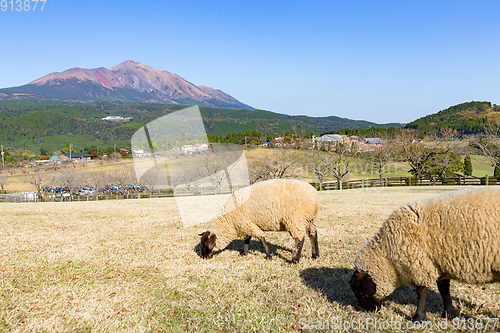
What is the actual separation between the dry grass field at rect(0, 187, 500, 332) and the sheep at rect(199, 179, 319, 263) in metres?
0.69

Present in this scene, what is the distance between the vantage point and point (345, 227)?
13.2 meters

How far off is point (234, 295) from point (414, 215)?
13.6ft

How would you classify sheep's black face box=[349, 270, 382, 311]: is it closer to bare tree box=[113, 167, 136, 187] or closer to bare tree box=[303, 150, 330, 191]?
bare tree box=[303, 150, 330, 191]

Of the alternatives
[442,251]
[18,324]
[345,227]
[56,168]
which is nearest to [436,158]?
[345,227]

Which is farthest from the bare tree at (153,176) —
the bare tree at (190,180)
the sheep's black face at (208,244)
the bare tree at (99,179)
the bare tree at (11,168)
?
the bare tree at (11,168)

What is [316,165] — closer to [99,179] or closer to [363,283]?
[363,283]

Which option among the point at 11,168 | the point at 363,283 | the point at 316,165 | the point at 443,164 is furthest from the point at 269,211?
the point at 11,168

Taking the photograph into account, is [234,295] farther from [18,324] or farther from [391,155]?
[391,155]

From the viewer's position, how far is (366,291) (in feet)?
17.0

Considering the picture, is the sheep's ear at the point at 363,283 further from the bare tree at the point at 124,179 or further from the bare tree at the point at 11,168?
the bare tree at the point at 11,168

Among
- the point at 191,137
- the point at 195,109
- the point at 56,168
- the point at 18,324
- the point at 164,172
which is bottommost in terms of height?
the point at 56,168

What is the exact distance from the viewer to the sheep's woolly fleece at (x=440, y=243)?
4074 mm

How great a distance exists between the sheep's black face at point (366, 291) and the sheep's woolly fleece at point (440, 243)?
10 cm

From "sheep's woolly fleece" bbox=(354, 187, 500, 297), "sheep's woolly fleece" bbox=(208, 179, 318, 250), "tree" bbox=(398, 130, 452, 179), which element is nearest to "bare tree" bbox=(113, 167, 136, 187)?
"sheep's woolly fleece" bbox=(208, 179, 318, 250)
